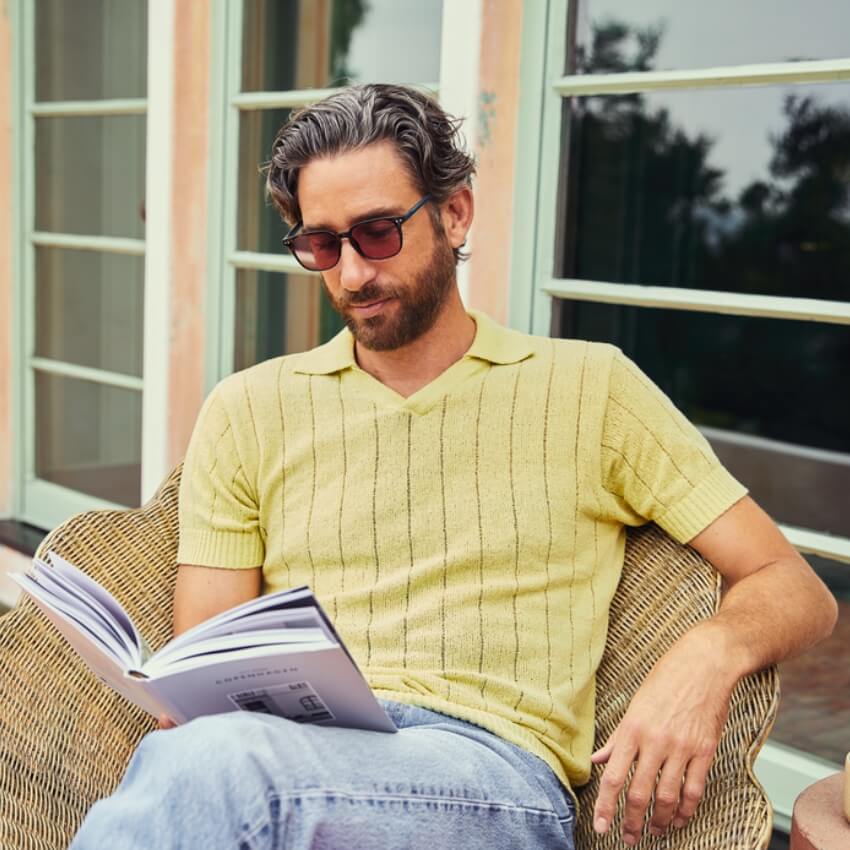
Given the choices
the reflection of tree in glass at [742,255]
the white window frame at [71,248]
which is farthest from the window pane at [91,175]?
the reflection of tree in glass at [742,255]

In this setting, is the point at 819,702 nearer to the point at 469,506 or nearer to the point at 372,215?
the point at 469,506

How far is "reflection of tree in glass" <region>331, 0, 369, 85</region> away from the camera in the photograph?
3180 mm

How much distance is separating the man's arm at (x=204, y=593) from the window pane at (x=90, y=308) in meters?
1.96

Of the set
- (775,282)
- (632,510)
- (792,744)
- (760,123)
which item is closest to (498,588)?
(632,510)

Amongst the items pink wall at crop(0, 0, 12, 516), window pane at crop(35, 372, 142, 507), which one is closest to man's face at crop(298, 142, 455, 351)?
window pane at crop(35, 372, 142, 507)

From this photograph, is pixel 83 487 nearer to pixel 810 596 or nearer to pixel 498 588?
pixel 498 588

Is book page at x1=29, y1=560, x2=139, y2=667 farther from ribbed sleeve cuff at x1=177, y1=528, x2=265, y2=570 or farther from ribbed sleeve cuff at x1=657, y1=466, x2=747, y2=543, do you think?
ribbed sleeve cuff at x1=657, y1=466, x2=747, y2=543

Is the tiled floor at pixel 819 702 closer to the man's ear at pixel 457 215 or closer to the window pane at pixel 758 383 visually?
the man's ear at pixel 457 215

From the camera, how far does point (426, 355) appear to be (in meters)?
1.92

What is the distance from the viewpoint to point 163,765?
139cm

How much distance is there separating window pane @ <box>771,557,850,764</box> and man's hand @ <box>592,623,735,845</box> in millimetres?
891

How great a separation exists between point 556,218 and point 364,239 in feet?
2.81

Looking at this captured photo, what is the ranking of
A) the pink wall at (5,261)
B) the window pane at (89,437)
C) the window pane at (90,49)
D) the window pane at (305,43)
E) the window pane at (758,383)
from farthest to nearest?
the window pane at (758,383)
the pink wall at (5,261)
the window pane at (89,437)
the window pane at (90,49)
the window pane at (305,43)

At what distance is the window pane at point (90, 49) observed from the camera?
3.67 metres
